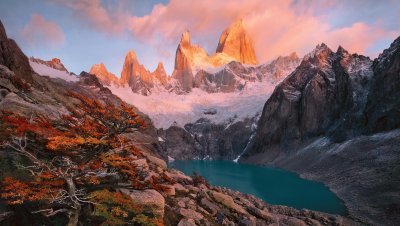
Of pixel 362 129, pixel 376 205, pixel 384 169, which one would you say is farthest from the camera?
pixel 362 129

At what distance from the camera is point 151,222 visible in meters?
17.9

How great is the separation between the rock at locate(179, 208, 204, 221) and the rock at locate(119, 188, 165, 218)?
2.55 meters

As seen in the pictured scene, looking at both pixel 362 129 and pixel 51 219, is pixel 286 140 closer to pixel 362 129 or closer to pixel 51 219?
pixel 362 129

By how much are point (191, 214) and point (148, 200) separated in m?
4.07

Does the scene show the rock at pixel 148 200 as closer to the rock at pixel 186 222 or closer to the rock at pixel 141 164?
the rock at pixel 186 222

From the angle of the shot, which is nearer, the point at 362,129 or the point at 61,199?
the point at 61,199

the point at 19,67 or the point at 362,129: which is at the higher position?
the point at 19,67

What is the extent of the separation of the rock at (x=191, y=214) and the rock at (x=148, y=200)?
2.55 m

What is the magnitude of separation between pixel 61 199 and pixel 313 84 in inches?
6437

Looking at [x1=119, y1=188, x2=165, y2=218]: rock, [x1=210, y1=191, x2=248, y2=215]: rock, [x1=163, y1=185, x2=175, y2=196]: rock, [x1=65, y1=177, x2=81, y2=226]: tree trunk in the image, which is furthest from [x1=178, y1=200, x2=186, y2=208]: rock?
[x1=65, y1=177, x2=81, y2=226]: tree trunk

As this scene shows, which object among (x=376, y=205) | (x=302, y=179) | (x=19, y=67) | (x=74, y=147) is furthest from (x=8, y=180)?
(x=302, y=179)

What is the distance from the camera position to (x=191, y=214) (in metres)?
23.1

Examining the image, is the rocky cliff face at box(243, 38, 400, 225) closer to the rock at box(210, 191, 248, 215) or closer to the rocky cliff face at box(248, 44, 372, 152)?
the rocky cliff face at box(248, 44, 372, 152)

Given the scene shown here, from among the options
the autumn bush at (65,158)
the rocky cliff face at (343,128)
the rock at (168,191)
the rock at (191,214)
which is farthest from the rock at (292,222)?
the autumn bush at (65,158)
